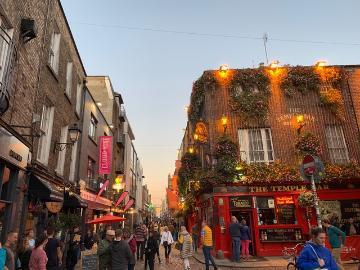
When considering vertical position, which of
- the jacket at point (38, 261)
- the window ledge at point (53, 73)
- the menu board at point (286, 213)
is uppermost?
the window ledge at point (53, 73)

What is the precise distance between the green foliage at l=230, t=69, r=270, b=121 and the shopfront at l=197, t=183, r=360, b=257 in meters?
4.59

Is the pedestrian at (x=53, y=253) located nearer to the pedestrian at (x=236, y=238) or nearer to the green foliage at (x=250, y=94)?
the pedestrian at (x=236, y=238)

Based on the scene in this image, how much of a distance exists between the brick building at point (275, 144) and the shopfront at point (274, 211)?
51 millimetres

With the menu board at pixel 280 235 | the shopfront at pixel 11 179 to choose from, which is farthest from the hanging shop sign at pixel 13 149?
the menu board at pixel 280 235

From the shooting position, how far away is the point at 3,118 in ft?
27.5

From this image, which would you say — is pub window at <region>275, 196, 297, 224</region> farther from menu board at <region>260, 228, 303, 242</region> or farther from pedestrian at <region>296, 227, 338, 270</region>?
pedestrian at <region>296, 227, 338, 270</region>

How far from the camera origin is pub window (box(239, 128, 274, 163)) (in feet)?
60.4

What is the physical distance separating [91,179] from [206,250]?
37.5 ft

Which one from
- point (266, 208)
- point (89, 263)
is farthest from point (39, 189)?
point (266, 208)

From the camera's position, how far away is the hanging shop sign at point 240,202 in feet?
55.6

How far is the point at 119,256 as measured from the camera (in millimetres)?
6992

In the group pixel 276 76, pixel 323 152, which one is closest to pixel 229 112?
pixel 276 76

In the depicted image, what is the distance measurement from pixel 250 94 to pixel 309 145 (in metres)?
4.59

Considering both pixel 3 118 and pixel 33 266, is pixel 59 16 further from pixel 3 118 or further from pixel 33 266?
pixel 33 266
